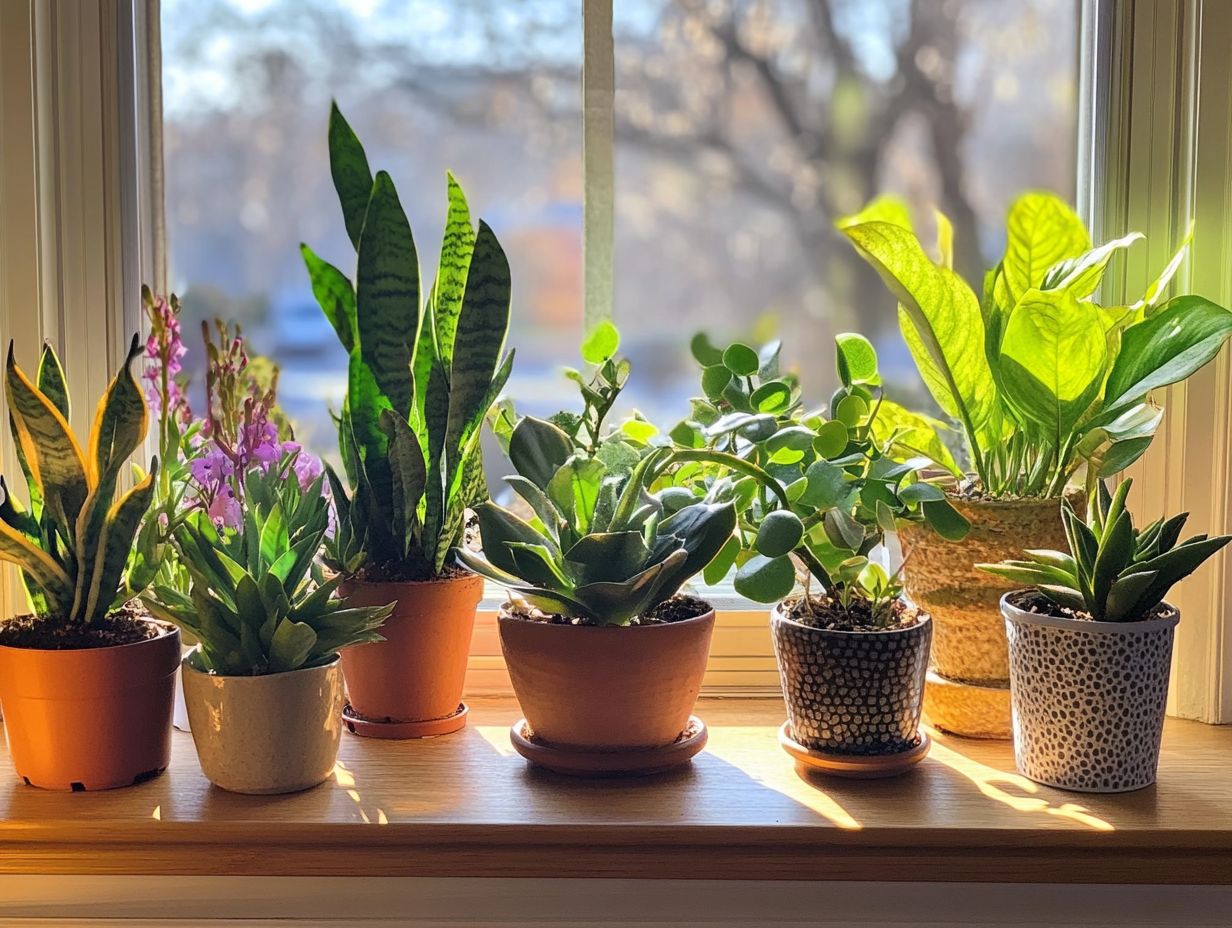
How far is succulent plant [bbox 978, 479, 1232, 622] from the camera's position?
3.14 ft

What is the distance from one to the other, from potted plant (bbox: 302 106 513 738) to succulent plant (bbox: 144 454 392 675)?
0.08 meters

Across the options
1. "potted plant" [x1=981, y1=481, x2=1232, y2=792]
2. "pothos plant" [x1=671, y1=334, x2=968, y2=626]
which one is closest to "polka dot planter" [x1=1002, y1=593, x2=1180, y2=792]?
Result: "potted plant" [x1=981, y1=481, x2=1232, y2=792]

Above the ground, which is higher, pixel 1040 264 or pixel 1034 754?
pixel 1040 264

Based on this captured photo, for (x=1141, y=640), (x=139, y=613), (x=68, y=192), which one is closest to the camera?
(x=1141, y=640)

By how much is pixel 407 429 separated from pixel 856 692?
0.42 meters

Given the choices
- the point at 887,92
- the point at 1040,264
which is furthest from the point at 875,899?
the point at 887,92

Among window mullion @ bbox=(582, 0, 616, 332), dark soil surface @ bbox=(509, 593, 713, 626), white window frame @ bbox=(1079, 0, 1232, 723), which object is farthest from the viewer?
window mullion @ bbox=(582, 0, 616, 332)

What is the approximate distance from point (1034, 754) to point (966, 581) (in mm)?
155

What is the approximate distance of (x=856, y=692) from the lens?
100cm

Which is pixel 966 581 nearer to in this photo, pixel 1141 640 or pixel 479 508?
pixel 1141 640

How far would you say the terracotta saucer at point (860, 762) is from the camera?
101 centimetres

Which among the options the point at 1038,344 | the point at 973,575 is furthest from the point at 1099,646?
the point at 1038,344

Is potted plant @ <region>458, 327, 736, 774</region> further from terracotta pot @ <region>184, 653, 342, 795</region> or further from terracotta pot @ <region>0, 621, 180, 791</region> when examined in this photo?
terracotta pot @ <region>0, 621, 180, 791</region>

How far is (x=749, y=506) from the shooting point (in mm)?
1052
